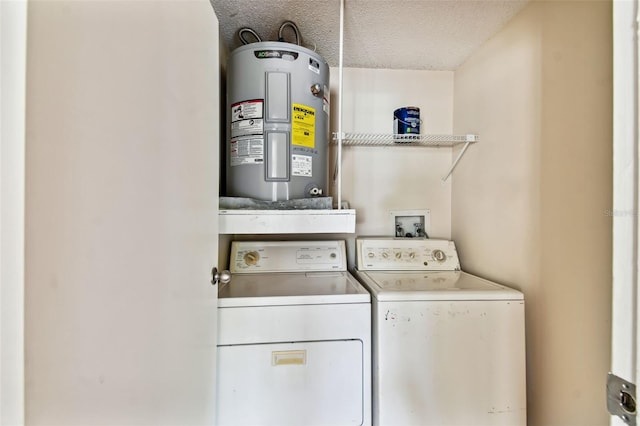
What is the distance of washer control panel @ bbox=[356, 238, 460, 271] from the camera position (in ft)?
4.80

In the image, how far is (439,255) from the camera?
1510 mm

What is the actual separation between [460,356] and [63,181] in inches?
48.5

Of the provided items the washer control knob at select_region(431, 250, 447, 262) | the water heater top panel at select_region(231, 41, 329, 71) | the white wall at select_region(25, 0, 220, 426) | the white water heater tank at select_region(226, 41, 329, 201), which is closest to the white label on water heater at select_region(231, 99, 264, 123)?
the white water heater tank at select_region(226, 41, 329, 201)

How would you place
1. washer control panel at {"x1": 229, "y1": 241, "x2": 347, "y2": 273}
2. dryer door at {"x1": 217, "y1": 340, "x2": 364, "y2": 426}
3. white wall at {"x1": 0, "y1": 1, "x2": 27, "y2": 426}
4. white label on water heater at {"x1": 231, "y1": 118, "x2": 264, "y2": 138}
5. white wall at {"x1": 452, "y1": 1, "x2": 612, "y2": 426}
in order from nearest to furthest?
1. white wall at {"x1": 0, "y1": 1, "x2": 27, "y2": 426}
2. white wall at {"x1": 452, "y1": 1, "x2": 612, "y2": 426}
3. dryer door at {"x1": 217, "y1": 340, "x2": 364, "y2": 426}
4. white label on water heater at {"x1": 231, "y1": 118, "x2": 264, "y2": 138}
5. washer control panel at {"x1": 229, "y1": 241, "x2": 347, "y2": 273}

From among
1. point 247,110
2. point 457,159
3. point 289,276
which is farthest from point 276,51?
point 457,159

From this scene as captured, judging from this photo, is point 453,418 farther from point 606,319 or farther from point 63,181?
point 63,181

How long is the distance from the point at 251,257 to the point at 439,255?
1.08 metres

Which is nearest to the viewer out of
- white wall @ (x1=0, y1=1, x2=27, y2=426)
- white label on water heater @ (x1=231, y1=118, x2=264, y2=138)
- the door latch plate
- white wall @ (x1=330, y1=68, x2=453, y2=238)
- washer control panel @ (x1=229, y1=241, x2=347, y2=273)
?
white wall @ (x1=0, y1=1, x2=27, y2=426)

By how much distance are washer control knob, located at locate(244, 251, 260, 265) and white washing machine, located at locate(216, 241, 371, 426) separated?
41cm

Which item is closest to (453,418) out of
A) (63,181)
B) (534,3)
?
(63,181)

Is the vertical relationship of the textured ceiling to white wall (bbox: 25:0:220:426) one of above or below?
above

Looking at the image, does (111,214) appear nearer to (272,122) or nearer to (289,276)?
(272,122)

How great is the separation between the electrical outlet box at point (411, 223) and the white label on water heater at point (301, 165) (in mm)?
780

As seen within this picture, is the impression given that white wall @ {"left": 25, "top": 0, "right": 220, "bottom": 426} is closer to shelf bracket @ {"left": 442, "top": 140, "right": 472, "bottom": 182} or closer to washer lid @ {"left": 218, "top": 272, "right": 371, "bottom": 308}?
washer lid @ {"left": 218, "top": 272, "right": 371, "bottom": 308}
